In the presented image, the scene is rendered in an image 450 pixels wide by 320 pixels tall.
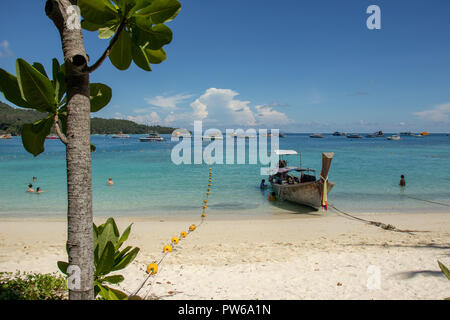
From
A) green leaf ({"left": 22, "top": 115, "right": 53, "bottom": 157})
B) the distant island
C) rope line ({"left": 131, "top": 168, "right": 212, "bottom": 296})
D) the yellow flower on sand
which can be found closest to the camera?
green leaf ({"left": 22, "top": 115, "right": 53, "bottom": 157})

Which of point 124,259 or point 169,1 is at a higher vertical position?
point 169,1

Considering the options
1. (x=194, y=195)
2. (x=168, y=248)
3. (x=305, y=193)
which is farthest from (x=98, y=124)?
(x=168, y=248)

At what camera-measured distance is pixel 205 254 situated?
7.80 m

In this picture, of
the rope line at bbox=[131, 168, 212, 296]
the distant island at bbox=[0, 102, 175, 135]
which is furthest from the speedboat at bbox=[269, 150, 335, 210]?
the distant island at bbox=[0, 102, 175, 135]

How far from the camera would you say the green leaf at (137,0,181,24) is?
1257 mm

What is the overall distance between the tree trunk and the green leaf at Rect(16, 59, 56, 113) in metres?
0.11

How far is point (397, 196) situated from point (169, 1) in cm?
2092

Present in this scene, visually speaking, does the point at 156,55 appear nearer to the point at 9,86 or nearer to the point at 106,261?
the point at 9,86

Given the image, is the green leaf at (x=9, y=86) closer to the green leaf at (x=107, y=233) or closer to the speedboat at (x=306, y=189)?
the green leaf at (x=107, y=233)

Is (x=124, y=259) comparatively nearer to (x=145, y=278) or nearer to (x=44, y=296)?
(x=44, y=296)

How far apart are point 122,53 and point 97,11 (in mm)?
254

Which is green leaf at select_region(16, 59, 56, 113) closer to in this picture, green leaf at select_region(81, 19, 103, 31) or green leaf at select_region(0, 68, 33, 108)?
green leaf at select_region(0, 68, 33, 108)

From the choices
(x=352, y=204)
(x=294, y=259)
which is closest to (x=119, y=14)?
(x=294, y=259)

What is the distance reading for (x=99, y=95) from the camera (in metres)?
1.54
